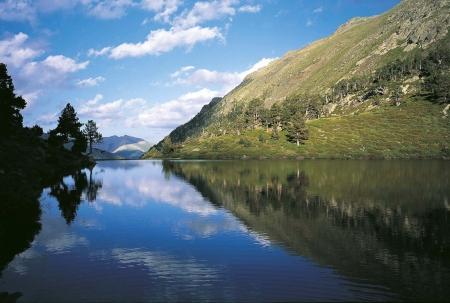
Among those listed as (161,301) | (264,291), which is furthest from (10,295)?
(264,291)

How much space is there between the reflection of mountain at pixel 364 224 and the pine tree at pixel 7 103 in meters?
40.6

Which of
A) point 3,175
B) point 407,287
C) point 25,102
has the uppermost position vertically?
point 25,102

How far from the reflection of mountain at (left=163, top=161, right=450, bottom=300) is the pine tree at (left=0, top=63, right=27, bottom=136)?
133ft

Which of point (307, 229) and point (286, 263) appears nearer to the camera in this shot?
point (286, 263)

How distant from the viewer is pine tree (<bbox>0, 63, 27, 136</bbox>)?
79.2 metres

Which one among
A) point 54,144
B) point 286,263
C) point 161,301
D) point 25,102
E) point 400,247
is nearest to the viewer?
point 161,301

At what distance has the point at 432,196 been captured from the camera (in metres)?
59.5

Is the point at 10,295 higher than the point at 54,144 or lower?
lower

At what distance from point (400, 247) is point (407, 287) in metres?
9.72

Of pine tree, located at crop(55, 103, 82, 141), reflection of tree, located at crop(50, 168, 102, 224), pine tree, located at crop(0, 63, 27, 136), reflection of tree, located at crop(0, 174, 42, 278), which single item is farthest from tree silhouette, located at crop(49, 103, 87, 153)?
reflection of tree, located at crop(0, 174, 42, 278)

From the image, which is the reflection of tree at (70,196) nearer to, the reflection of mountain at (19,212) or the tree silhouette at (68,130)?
the reflection of mountain at (19,212)

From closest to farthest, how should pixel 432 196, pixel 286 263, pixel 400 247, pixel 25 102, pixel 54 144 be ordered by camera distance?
pixel 286 263
pixel 400 247
pixel 432 196
pixel 25 102
pixel 54 144

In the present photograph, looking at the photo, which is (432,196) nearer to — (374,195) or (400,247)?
(374,195)

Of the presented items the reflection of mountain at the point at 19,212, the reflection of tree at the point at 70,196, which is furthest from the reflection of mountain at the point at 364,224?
the reflection of mountain at the point at 19,212
